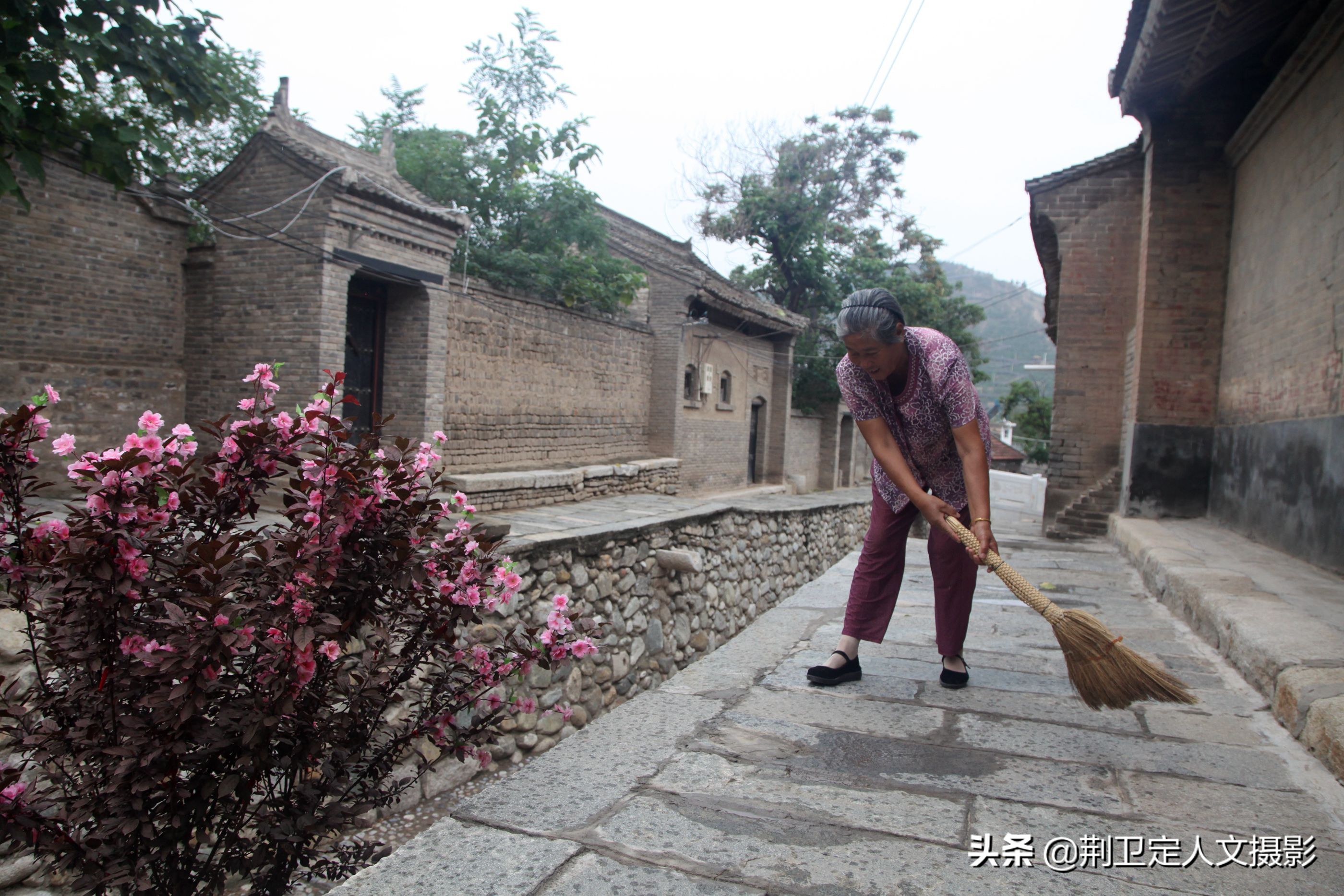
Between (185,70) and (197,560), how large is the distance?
17.8 ft

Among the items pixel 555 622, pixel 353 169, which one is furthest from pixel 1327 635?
pixel 353 169

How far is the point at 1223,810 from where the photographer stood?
2.10 meters

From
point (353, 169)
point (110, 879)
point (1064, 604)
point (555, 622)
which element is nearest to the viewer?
point (110, 879)

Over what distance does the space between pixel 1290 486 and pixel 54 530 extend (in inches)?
257

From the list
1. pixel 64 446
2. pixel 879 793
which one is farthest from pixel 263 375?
pixel 879 793

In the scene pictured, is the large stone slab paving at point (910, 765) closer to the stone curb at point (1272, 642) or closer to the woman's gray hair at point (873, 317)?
the stone curb at point (1272, 642)

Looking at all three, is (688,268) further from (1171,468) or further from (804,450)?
(1171,468)

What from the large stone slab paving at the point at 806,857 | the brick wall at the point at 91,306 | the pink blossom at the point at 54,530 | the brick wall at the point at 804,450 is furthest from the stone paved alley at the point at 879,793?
the brick wall at the point at 804,450

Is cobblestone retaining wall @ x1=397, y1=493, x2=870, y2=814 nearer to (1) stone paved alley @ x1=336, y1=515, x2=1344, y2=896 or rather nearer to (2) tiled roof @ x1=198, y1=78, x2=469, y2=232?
(1) stone paved alley @ x1=336, y1=515, x2=1344, y2=896

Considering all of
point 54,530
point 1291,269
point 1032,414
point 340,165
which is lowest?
point 54,530

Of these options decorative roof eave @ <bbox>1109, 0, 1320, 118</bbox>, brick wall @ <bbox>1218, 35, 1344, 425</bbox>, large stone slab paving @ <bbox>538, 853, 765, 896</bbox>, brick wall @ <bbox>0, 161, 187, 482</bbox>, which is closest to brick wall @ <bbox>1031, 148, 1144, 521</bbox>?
decorative roof eave @ <bbox>1109, 0, 1320, 118</bbox>

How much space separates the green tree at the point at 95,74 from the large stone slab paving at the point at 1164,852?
5.33 meters

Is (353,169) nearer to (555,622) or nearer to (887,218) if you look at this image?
(555,622)

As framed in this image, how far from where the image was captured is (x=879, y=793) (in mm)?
2199
